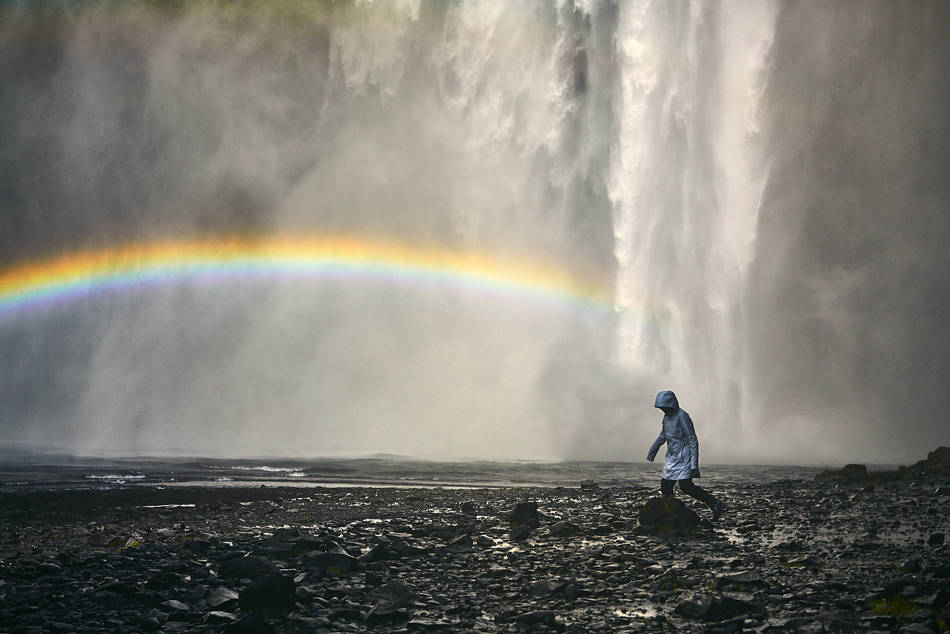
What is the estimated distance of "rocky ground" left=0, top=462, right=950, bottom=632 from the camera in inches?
290

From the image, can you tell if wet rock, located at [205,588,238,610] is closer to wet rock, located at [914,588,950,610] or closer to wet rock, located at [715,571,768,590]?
wet rock, located at [715,571,768,590]

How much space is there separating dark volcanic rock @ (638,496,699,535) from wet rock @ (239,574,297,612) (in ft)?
24.4

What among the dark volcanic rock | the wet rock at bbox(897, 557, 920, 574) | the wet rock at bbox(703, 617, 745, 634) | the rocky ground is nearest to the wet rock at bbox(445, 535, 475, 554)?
the rocky ground

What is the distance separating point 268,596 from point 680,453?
8.90 metres

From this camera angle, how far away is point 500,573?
9703 millimetres

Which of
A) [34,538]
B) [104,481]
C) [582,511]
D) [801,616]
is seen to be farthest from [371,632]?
[104,481]

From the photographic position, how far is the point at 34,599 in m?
8.55

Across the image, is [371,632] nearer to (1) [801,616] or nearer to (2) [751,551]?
(1) [801,616]

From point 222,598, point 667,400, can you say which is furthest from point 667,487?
point 222,598

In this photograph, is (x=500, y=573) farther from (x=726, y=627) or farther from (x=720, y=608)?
(x=726, y=627)

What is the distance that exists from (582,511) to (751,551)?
6.61 metres

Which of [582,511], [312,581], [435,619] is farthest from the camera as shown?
[582,511]

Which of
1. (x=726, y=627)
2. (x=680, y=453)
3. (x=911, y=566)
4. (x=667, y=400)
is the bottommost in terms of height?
(x=726, y=627)

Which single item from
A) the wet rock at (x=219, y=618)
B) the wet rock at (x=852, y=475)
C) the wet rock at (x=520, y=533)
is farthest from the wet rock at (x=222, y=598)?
the wet rock at (x=852, y=475)
